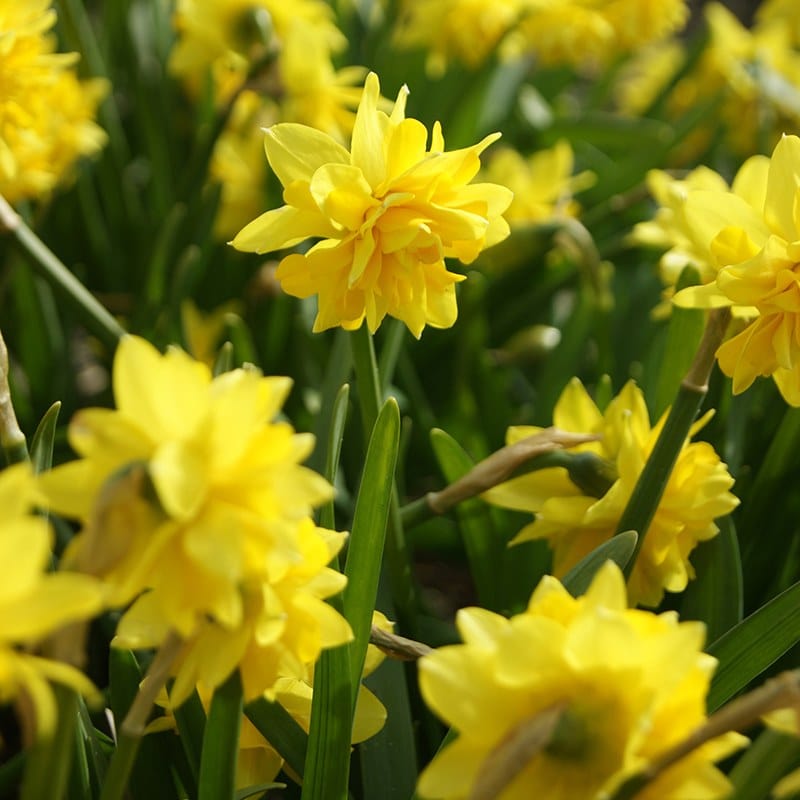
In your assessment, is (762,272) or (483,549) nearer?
(762,272)

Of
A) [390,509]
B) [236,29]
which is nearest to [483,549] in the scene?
[390,509]

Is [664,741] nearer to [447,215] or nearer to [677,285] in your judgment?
[447,215]

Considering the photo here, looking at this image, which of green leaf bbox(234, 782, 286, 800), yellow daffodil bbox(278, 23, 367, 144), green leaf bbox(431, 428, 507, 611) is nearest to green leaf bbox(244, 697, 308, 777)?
green leaf bbox(234, 782, 286, 800)

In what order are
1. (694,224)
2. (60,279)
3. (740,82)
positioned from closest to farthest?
(694,224) < (60,279) < (740,82)

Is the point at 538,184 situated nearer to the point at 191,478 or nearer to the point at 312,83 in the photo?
the point at 312,83

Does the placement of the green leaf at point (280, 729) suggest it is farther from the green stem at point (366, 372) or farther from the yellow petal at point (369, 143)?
the yellow petal at point (369, 143)

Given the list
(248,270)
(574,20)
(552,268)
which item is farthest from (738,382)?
(574,20)
